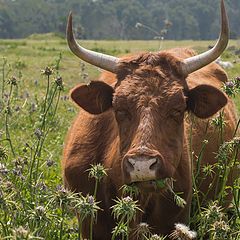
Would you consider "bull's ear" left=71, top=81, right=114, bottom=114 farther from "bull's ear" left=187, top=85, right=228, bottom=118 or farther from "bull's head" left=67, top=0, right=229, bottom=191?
"bull's ear" left=187, top=85, right=228, bottom=118

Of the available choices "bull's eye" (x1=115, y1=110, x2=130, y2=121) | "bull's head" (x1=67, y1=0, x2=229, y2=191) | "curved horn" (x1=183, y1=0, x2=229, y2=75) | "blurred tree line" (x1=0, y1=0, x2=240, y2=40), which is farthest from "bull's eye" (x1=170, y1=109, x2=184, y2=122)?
"blurred tree line" (x1=0, y1=0, x2=240, y2=40)

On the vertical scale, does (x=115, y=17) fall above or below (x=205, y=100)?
below

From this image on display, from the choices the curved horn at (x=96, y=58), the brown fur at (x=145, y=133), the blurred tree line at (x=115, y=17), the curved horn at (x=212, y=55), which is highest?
the curved horn at (x=212, y=55)

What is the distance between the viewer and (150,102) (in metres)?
5.31

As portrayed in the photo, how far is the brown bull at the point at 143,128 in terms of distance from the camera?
16.5 ft

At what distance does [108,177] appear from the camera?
20.1 ft

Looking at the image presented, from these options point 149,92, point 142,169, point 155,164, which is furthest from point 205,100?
point 142,169

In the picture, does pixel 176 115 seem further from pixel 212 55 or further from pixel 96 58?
pixel 96 58

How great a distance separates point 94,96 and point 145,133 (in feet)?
3.81

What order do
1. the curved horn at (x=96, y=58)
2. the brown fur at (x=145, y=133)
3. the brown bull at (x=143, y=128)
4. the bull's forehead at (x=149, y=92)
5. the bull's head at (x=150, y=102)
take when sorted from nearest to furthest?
the bull's head at (x=150, y=102)
the brown bull at (x=143, y=128)
the brown fur at (x=145, y=133)
the bull's forehead at (x=149, y=92)
the curved horn at (x=96, y=58)

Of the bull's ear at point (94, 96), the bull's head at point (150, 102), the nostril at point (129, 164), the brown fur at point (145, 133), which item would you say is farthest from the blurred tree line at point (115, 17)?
the nostril at point (129, 164)

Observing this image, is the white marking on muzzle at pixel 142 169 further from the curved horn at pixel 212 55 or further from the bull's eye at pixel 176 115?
the curved horn at pixel 212 55

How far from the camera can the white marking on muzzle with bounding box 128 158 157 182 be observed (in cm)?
465

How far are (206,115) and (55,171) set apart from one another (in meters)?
3.51
